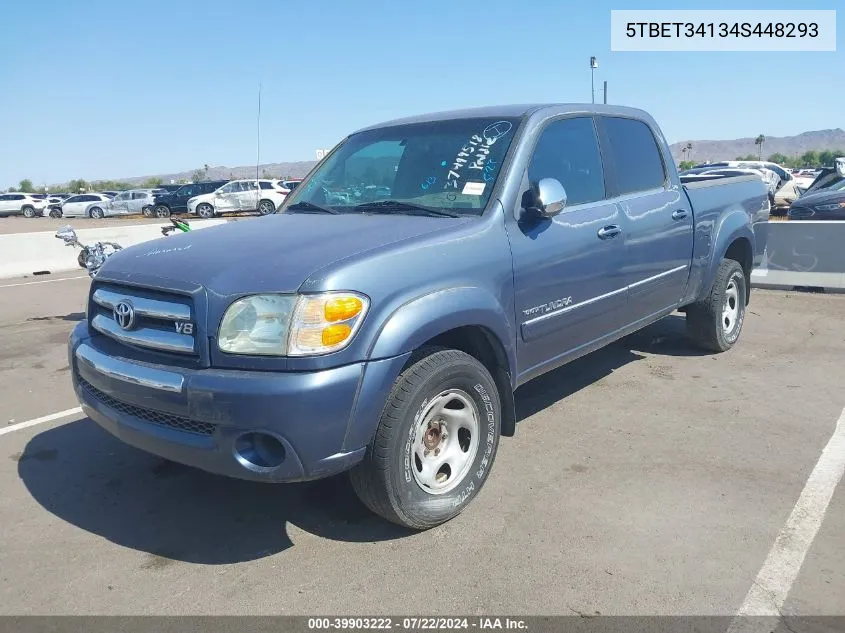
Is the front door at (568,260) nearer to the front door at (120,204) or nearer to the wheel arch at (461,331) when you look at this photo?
the wheel arch at (461,331)

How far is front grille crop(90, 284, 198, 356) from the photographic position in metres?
2.85

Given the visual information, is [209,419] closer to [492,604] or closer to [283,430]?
[283,430]

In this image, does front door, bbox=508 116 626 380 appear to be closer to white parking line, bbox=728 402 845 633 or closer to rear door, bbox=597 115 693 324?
rear door, bbox=597 115 693 324

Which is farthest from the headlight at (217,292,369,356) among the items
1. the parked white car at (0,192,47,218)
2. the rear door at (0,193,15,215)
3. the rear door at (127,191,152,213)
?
the rear door at (0,193,15,215)

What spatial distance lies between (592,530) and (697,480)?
83 centimetres

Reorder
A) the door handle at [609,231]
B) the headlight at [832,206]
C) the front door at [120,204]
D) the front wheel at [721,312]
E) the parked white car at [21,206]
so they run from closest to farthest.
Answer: the door handle at [609,231] → the front wheel at [721,312] → the headlight at [832,206] → the front door at [120,204] → the parked white car at [21,206]

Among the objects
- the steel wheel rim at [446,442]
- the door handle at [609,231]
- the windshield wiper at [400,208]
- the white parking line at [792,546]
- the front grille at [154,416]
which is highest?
the windshield wiper at [400,208]

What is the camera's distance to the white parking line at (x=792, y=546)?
261 cm

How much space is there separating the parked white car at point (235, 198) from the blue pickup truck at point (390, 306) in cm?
2818

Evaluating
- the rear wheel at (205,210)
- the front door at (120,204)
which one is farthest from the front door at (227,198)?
the front door at (120,204)

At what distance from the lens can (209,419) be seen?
2.72 meters

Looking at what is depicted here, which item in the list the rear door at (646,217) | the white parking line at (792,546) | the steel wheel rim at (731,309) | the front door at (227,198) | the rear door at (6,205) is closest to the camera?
the white parking line at (792,546)

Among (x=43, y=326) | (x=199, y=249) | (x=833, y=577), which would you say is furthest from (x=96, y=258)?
(x=833, y=577)

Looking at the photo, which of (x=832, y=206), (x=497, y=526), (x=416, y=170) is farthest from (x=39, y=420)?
(x=832, y=206)
